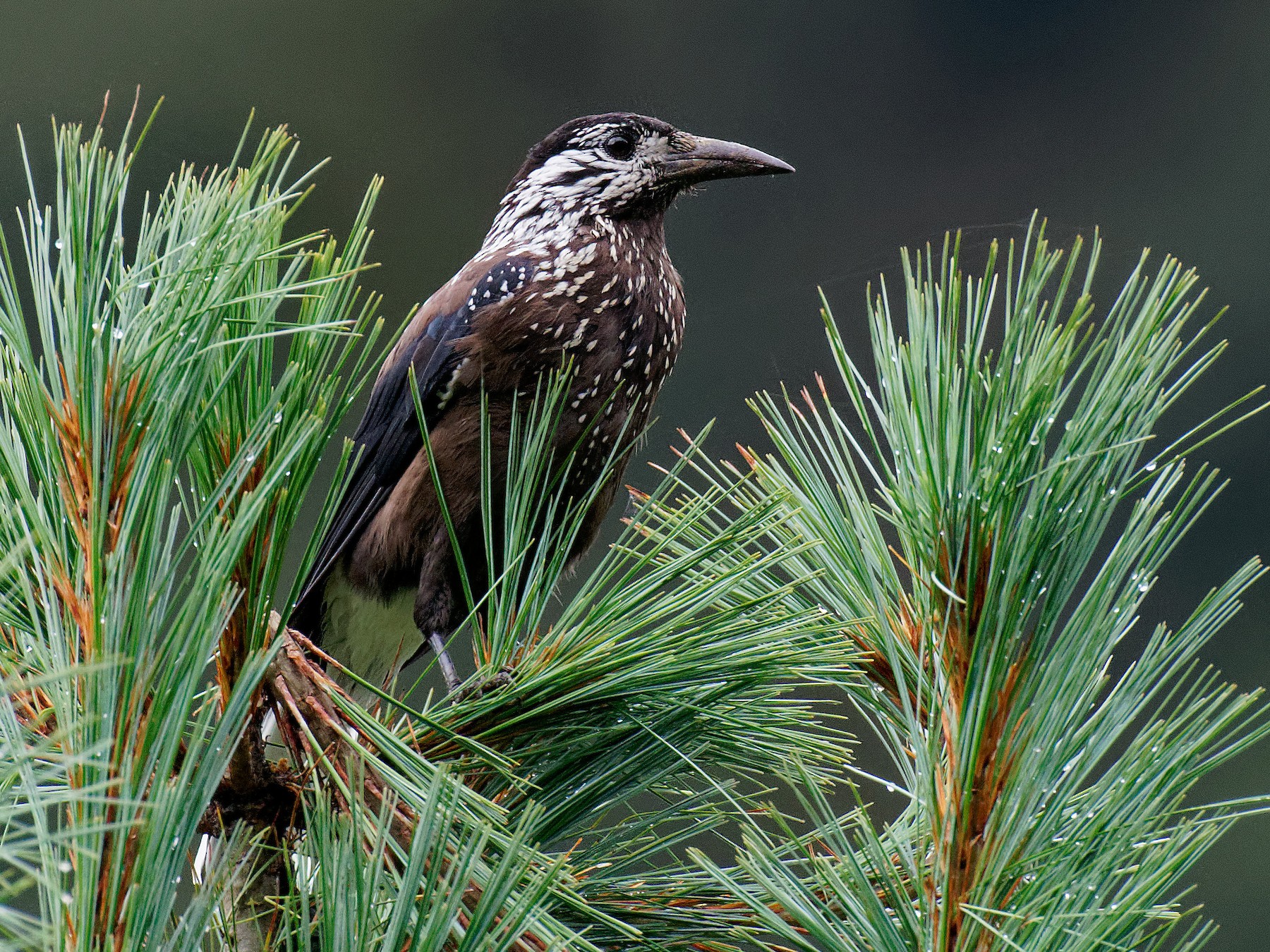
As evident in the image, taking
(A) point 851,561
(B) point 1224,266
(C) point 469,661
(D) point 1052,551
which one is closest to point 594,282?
(A) point 851,561

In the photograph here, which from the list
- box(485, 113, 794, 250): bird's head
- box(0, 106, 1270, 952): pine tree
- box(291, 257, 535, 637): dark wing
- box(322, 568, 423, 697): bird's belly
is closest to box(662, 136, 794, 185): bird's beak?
box(485, 113, 794, 250): bird's head

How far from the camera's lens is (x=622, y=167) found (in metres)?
1.66

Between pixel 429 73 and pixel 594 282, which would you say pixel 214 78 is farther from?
pixel 594 282

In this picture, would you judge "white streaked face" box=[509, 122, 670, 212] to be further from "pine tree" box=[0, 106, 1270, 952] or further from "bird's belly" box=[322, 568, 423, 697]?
"pine tree" box=[0, 106, 1270, 952]

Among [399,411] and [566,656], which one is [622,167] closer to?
[399,411]

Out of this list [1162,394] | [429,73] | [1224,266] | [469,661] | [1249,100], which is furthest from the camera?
[429,73]

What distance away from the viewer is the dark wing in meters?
1.39

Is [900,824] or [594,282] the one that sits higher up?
[594,282]

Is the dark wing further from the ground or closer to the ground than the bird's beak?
closer to the ground

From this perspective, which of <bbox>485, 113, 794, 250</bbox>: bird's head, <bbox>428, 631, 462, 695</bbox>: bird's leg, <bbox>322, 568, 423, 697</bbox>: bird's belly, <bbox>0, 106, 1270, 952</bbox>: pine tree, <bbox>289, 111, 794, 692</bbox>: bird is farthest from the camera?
<bbox>485, 113, 794, 250</bbox>: bird's head

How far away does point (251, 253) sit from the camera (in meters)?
0.72

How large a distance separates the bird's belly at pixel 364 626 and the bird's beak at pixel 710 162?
0.61 metres

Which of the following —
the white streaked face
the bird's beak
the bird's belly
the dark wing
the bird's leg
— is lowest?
the bird's belly

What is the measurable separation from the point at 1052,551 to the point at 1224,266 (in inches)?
158
